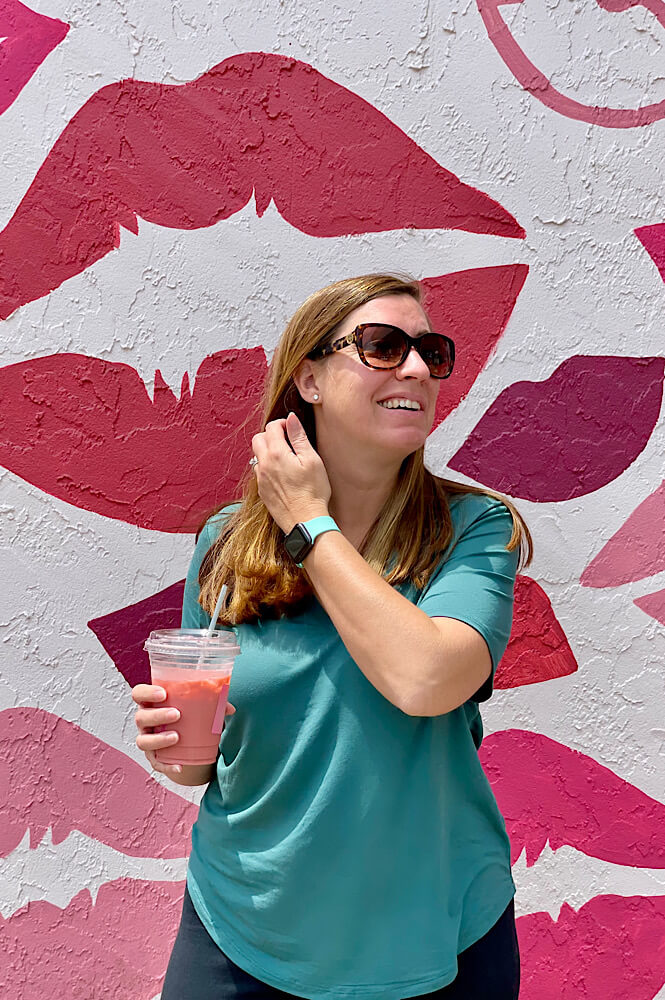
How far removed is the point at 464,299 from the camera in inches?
90.6

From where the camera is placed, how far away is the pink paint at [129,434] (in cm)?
223

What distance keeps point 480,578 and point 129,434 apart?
116 centimetres

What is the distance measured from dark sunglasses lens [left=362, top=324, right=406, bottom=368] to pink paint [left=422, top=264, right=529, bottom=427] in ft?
2.46

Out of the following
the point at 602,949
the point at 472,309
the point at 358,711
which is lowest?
the point at 602,949

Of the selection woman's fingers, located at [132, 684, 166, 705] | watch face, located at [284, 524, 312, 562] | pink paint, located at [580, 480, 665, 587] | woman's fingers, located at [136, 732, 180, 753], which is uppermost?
watch face, located at [284, 524, 312, 562]

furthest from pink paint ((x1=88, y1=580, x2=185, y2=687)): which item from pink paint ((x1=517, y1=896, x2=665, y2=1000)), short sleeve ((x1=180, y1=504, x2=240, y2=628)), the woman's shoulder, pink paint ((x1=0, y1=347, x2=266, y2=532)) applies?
pink paint ((x1=517, y1=896, x2=665, y2=1000))

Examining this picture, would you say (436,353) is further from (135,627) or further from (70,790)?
(70,790)

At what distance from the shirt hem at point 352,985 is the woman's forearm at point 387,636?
0.41 meters

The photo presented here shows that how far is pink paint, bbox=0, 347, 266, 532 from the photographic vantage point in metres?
2.23

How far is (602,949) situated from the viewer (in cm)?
225

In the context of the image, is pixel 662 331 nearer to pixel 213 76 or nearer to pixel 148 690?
pixel 213 76

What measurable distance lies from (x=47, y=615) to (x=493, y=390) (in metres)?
1.31

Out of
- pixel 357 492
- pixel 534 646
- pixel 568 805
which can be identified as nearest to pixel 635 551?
pixel 534 646

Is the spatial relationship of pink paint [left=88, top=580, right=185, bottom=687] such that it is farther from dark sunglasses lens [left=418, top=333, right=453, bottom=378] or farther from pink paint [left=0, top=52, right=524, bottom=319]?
dark sunglasses lens [left=418, top=333, right=453, bottom=378]
